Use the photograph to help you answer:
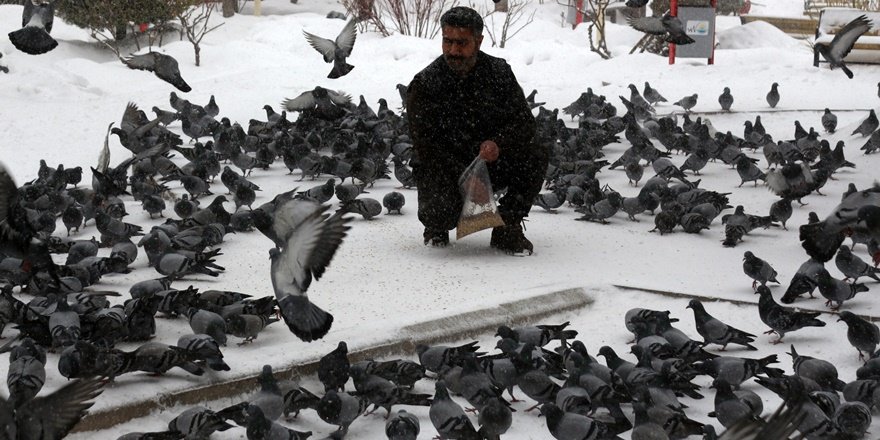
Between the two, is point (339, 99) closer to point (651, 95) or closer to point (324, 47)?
point (324, 47)

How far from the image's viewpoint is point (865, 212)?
477 centimetres

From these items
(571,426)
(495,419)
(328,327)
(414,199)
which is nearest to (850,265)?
(571,426)

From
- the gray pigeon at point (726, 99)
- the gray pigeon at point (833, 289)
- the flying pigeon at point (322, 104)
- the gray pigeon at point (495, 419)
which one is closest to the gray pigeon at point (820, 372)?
the gray pigeon at point (833, 289)

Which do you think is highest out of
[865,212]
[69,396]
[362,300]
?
[69,396]

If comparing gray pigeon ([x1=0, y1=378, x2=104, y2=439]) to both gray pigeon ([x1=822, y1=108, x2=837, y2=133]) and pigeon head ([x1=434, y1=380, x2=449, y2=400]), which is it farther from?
gray pigeon ([x1=822, y1=108, x2=837, y2=133])

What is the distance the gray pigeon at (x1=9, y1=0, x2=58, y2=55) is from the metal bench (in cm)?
921

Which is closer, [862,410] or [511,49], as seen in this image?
[862,410]

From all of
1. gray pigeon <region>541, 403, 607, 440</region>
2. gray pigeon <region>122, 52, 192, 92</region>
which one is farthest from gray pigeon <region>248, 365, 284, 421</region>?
gray pigeon <region>122, 52, 192, 92</region>

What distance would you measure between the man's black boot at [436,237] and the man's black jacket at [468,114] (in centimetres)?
47

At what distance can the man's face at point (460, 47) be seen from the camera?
6332 mm

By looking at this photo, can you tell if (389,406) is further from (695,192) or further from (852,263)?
(695,192)

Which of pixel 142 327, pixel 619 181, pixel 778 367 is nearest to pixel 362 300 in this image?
pixel 142 327

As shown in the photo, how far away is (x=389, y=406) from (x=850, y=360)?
7.30ft

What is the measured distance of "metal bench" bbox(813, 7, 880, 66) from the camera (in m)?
14.1
